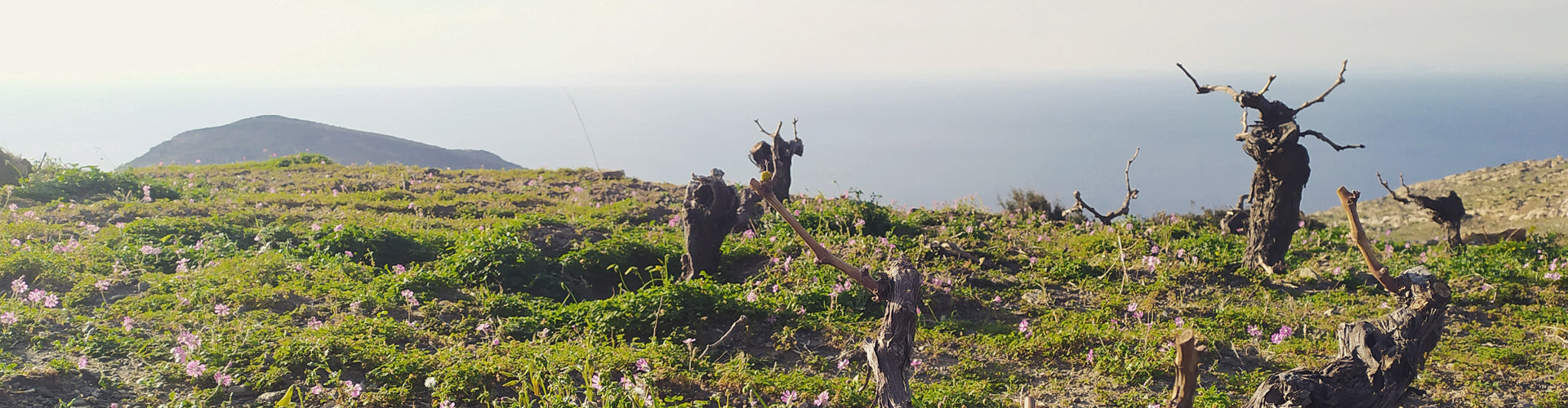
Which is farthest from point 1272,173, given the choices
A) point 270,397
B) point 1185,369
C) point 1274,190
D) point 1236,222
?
point 270,397

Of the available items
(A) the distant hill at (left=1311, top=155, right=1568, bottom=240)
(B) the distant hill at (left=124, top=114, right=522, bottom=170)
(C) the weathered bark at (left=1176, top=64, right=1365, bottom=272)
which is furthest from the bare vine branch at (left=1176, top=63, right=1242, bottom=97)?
(B) the distant hill at (left=124, top=114, right=522, bottom=170)

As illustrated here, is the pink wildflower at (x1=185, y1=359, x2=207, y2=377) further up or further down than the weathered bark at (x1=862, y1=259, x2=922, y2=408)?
further down

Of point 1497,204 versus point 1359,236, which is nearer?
point 1359,236

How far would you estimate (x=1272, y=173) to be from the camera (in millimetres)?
7734

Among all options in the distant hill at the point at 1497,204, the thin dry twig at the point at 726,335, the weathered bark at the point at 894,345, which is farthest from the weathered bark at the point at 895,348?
the distant hill at the point at 1497,204

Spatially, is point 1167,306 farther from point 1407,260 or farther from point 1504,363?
point 1407,260

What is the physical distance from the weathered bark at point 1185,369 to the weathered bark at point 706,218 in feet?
19.9

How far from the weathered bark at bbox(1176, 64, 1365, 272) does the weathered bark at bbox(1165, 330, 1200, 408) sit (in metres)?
5.59

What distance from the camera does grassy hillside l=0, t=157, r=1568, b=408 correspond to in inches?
197

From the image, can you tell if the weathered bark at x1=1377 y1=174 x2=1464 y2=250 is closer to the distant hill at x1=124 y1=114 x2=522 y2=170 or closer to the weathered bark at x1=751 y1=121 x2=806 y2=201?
the weathered bark at x1=751 y1=121 x2=806 y2=201

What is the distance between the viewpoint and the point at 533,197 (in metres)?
13.3

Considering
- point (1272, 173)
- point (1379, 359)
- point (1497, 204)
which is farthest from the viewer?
point (1497, 204)

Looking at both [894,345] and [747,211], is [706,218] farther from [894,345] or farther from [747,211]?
[894,345]

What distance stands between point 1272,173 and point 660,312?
18.5ft
